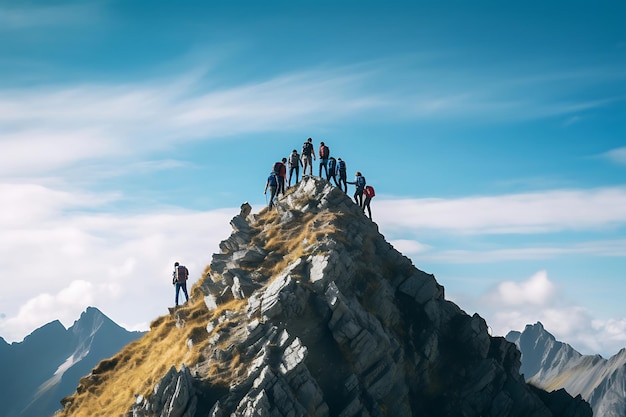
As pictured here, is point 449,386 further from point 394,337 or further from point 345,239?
point 345,239

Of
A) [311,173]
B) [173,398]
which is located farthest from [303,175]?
[173,398]

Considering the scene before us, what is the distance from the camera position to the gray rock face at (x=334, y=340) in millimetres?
49438

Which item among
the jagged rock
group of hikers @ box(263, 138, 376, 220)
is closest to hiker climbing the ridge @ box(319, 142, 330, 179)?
group of hikers @ box(263, 138, 376, 220)

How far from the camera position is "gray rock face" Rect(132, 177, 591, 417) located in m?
49.4

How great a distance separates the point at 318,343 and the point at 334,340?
49.3 inches

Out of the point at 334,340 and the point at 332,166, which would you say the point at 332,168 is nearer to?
the point at 332,166

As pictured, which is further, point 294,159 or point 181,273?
point 294,159

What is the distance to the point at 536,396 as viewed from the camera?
196ft

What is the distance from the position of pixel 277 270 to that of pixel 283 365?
41.0 ft

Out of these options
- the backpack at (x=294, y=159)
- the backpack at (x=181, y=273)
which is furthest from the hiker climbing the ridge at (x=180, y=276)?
the backpack at (x=294, y=159)

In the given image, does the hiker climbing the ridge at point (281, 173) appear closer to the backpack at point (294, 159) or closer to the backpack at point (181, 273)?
the backpack at point (294, 159)

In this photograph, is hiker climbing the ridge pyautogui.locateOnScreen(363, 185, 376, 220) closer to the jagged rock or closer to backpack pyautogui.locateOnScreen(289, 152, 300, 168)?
backpack pyautogui.locateOnScreen(289, 152, 300, 168)

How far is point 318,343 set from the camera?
53188mm

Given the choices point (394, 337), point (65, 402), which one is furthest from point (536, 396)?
point (65, 402)
